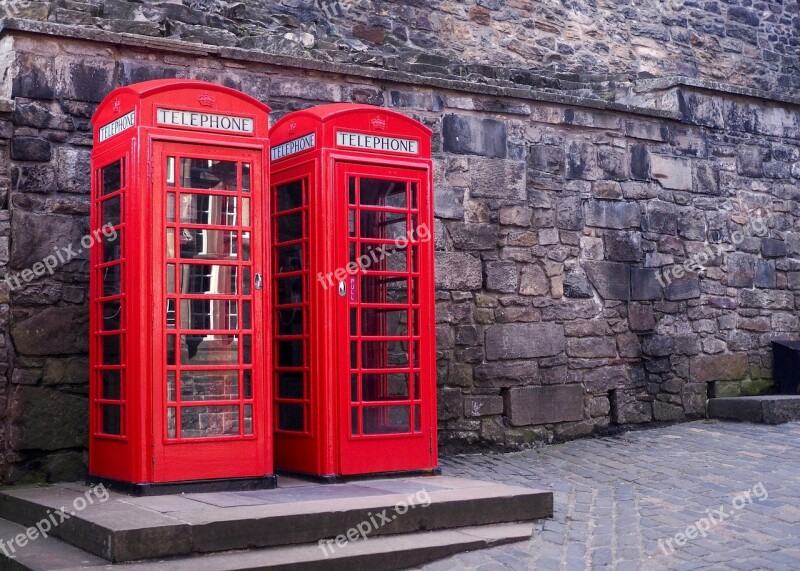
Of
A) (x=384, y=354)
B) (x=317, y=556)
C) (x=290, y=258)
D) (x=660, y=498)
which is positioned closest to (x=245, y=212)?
(x=290, y=258)

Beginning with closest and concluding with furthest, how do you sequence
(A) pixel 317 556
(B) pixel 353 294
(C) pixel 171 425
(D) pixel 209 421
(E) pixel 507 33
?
(A) pixel 317 556 → (C) pixel 171 425 → (D) pixel 209 421 → (B) pixel 353 294 → (E) pixel 507 33

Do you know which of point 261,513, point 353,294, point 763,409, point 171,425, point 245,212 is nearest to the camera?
point 261,513

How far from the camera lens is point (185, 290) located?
531 cm

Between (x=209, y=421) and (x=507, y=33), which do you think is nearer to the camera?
(x=209, y=421)

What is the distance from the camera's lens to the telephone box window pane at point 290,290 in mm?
5961

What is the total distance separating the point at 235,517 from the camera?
15.0 ft

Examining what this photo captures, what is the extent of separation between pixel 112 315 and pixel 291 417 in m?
1.22

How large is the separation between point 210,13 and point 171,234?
361cm

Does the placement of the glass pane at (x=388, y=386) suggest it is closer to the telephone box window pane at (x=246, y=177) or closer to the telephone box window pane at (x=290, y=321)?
the telephone box window pane at (x=290, y=321)

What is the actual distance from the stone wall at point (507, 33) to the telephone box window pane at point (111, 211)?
175cm

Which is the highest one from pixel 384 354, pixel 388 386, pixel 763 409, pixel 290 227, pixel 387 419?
pixel 290 227

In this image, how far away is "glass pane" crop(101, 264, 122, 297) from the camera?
5495 mm

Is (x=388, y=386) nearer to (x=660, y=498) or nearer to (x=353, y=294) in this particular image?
(x=353, y=294)

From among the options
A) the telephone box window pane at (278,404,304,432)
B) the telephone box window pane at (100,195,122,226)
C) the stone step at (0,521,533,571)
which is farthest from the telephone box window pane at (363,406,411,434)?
the telephone box window pane at (100,195,122,226)
